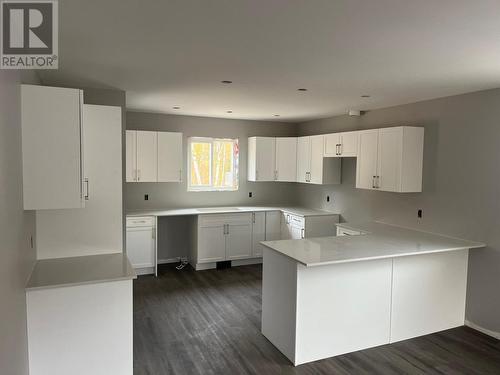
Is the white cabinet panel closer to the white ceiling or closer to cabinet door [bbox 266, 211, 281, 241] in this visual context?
the white ceiling

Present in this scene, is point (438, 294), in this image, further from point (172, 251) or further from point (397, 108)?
point (172, 251)

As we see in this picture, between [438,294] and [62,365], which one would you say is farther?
[438,294]

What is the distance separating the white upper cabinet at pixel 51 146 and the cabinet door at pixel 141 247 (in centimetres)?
283

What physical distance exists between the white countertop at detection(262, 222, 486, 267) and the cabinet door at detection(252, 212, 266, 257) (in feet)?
6.82

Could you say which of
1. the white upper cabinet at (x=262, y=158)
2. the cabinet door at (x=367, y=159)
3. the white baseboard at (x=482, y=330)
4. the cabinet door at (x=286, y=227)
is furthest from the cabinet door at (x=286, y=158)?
the white baseboard at (x=482, y=330)

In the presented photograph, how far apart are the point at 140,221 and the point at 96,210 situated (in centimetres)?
207

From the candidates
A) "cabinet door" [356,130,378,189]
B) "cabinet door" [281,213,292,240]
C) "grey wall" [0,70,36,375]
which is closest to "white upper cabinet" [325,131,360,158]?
"cabinet door" [356,130,378,189]

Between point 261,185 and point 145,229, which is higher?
point 261,185

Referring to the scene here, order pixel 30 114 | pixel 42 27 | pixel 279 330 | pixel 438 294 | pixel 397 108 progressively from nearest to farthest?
pixel 42 27, pixel 30 114, pixel 279 330, pixel 438 294, pixel 397 108

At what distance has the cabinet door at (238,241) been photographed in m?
5.87

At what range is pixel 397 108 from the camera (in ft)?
15.5

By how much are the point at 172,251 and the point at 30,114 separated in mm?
4025

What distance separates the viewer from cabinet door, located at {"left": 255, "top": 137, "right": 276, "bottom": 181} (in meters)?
6.32

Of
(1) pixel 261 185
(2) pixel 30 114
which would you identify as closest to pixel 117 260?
(2) pixel 30 114
